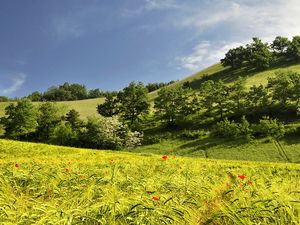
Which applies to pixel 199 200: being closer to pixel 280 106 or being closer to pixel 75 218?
pixel 75 218

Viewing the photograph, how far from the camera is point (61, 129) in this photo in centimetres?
8112

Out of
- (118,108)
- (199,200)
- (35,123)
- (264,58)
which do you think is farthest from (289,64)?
(199,200)

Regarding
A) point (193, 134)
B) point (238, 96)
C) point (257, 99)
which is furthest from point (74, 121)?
point (257, 99)

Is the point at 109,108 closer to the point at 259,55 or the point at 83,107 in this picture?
the point at 83,107

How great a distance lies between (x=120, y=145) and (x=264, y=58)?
8741 cm

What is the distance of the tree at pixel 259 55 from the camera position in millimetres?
136250

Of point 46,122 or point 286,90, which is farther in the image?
point 46,122

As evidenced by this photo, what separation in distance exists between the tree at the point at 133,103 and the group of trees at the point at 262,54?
63.6m

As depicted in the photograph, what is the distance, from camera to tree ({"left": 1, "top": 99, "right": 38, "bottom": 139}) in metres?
85.4

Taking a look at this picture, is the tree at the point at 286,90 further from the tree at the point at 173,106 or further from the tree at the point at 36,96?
the tree at the point at 36,96

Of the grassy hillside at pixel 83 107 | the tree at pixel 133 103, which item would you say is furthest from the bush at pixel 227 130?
the grassy hillside at pixel 83 107

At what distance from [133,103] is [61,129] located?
26.1 metres

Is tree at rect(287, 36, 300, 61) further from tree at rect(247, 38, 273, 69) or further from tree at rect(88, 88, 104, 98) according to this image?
tree at rect(88, 88, 104, 98)

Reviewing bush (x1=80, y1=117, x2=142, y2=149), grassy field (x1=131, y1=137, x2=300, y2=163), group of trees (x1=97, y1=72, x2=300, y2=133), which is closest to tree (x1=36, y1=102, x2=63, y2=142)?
bush (x1=80, y1=117, x2=142, y2=149)
